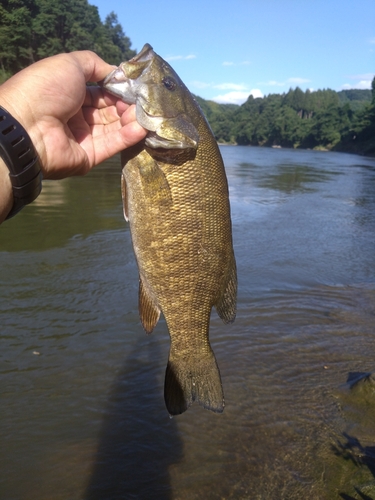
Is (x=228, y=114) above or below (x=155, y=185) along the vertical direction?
above

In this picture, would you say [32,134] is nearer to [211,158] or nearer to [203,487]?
[211,158]

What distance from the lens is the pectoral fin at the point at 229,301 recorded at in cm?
293

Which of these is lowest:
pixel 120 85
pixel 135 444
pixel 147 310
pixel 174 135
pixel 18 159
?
pixel 135 444

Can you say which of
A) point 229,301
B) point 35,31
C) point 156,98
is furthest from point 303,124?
point 156,98

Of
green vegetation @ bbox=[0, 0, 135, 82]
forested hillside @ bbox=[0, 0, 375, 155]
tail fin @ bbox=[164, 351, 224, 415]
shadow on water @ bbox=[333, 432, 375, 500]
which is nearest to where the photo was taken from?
tail fin @ bbox=[164, 351, 224, 415]

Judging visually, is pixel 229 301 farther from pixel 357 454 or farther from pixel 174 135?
pixel 357 454

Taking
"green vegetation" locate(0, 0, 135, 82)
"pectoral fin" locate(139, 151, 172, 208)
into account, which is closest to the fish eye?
"pectoral fin" locate(139, 151, 172, 208)

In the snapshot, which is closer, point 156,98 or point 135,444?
point 156,98

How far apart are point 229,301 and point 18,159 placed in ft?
5.30

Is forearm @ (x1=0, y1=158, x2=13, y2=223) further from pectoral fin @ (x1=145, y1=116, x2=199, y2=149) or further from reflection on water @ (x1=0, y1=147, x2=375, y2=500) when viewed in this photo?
reflection on water @ (x1=0, y1=147, x2=375, y2=500)

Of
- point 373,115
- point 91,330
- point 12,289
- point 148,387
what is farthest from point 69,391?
point 373,115

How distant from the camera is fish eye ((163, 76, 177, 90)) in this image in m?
2.64

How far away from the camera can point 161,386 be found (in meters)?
5.15

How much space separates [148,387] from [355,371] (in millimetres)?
2620
